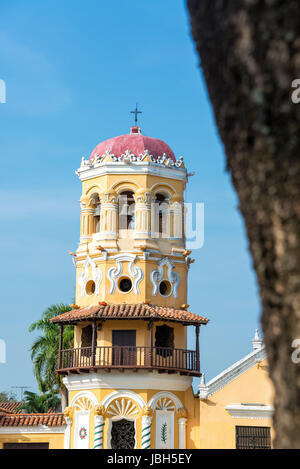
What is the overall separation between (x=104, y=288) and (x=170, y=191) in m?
5.58

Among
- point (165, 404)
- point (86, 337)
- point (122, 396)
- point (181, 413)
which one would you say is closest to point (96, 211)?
point (86, 337)

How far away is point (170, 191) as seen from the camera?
3375cm

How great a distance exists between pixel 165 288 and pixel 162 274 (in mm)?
754

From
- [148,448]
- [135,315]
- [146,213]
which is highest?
[146,213]

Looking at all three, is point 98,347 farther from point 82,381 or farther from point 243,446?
point 243,446

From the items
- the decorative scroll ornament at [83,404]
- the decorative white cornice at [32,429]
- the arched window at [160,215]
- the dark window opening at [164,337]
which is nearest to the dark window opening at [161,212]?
the arched window at [160,215]

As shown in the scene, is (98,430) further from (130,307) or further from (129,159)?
(129,159)

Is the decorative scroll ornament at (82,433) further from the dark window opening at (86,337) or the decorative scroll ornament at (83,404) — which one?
the dark window opening at (86,337)

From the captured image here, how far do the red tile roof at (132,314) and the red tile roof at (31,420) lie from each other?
4.21 m

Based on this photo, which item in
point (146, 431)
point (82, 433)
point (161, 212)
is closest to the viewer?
point (146, 431)

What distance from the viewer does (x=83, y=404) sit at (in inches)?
1211

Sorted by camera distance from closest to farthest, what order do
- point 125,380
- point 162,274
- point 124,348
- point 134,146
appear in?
1. point 125,380
2. point 124,348
3. point 162,274
4. point 134,146

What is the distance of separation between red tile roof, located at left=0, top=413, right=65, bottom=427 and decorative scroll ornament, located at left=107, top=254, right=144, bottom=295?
19.6 feet

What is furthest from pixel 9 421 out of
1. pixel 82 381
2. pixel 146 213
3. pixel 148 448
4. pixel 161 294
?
pixel 146 213
